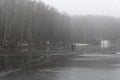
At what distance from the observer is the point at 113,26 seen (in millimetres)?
162875

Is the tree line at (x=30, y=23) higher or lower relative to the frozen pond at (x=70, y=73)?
higher

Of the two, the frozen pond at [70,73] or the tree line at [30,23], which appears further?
the tree line at [30,23]

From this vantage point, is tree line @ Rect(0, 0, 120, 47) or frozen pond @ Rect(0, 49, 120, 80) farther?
tree line @ Rect(0, 0, 120, 47)

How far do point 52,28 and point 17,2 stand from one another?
2499cm

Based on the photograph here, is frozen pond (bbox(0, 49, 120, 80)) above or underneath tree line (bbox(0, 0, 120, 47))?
underneath

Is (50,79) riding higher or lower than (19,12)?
lower

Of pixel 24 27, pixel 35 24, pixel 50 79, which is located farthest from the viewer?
pixel 35 24

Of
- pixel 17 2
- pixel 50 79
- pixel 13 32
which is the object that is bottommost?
pixel 50 79

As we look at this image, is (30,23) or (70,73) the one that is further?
(30,23)

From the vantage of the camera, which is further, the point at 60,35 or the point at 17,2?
the point at 60,35

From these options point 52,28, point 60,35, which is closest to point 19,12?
point 52,28

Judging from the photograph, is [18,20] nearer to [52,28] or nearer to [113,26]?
[52,28]

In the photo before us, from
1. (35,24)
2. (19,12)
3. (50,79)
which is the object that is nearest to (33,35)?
(35,24)

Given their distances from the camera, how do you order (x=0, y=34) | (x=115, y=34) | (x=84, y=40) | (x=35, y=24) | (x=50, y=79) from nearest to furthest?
(x=50, y=79) < (x=0, y=34) < (x=35, y=24) < (x=84, y=40) < (x=115, y=34)
